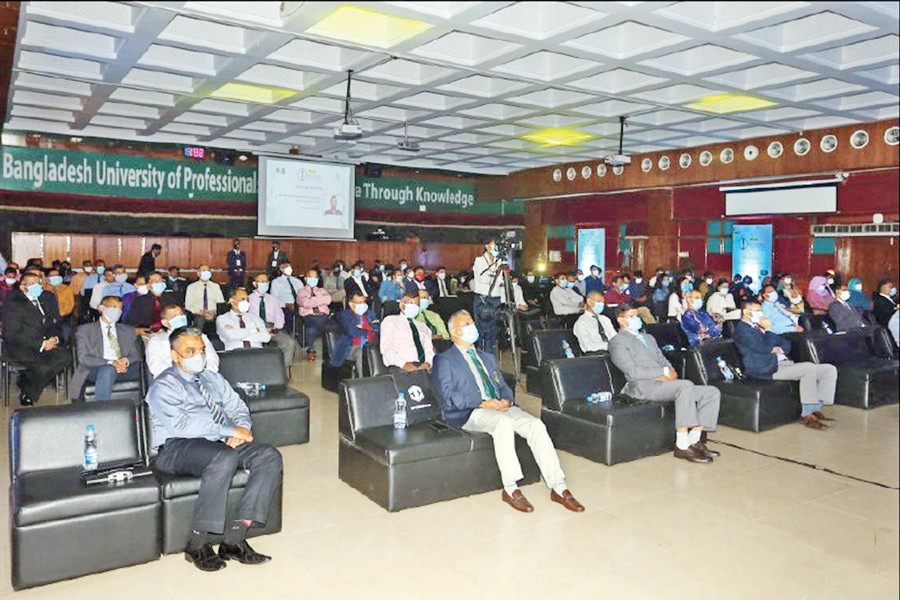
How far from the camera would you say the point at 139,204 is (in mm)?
15305

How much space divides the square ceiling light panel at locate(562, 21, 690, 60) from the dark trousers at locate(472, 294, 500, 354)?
12.1 ft

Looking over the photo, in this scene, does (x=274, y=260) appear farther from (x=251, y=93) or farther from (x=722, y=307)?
(x=722, y=307)

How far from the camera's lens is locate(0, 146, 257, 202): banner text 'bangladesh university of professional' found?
1398 centimetres

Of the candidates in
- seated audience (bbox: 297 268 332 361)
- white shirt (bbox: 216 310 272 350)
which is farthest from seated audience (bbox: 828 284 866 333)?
white shirt (bbox: 216 310 272 350)

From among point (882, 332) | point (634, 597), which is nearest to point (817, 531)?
point (634, 597)

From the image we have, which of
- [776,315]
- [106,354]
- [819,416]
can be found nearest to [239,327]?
[106,354]

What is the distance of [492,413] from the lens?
5.13m

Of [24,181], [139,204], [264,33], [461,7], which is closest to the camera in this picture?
[461,7]

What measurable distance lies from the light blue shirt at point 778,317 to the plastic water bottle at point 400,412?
19.4 feet

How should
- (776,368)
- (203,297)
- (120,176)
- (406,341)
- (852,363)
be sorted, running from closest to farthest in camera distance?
(406,341) → (776,368) → (852,363) → (203,297) → (120,176)

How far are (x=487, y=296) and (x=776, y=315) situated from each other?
395 cm

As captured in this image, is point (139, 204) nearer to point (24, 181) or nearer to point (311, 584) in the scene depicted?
point (24, 181)

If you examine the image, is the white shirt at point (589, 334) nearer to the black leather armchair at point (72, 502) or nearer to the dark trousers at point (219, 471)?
the dark trousers at point (219, 471)

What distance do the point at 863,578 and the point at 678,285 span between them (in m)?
9.54
